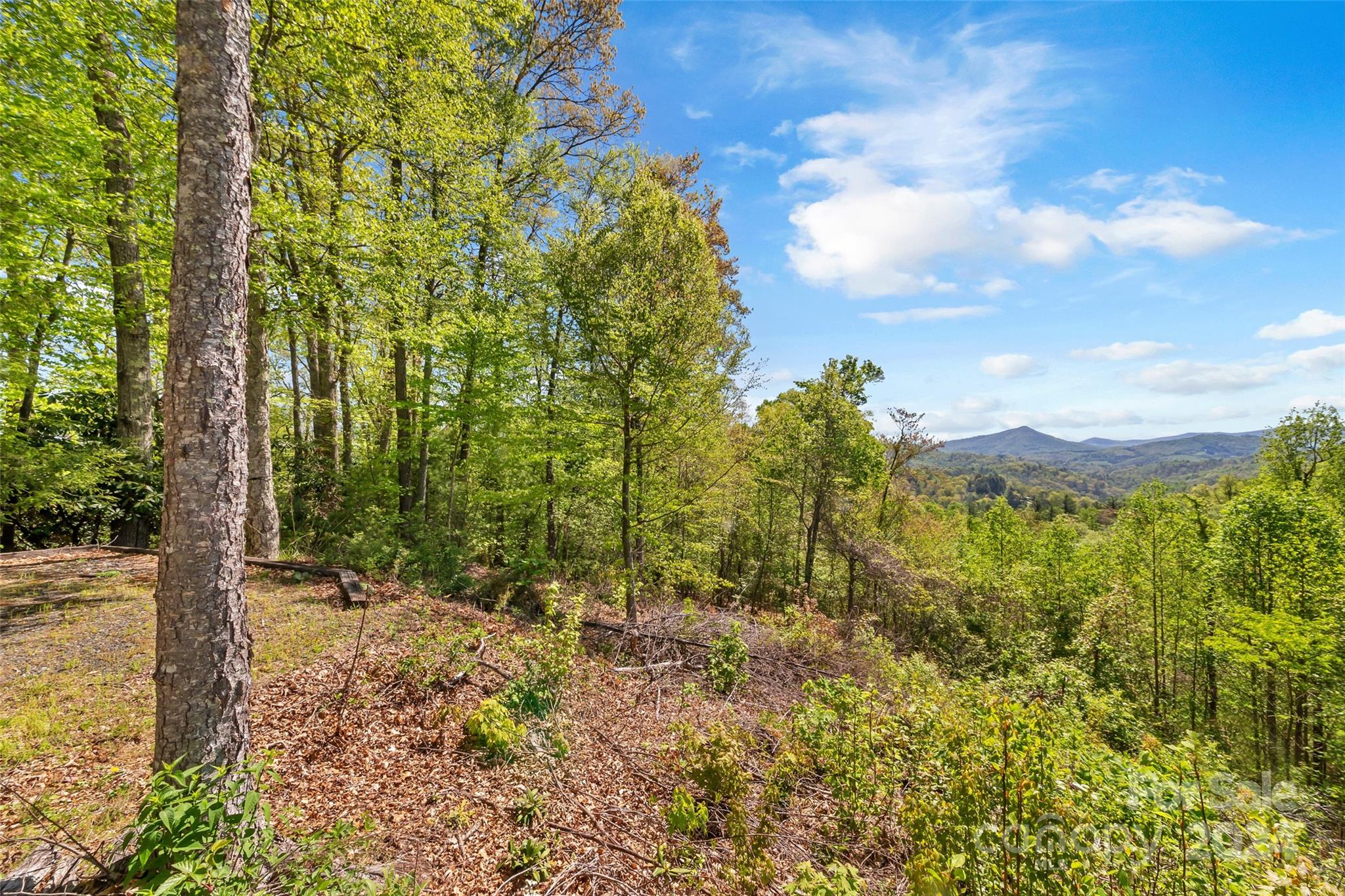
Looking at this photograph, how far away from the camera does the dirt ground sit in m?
3.44

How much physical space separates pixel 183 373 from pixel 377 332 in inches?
306

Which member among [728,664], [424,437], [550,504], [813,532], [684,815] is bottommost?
[728,664]

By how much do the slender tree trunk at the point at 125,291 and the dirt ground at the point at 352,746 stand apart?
2318 mm

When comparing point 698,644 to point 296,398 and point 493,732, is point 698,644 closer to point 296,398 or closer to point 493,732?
point 493,732

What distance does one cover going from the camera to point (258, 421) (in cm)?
781

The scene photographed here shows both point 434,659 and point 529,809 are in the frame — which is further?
point 434,659

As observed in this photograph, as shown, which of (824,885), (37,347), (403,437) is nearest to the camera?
(824,885)

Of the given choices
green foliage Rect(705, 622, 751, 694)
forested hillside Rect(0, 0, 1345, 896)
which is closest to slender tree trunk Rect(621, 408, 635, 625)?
forested hillside Rect(0, 0, 1345, 896)

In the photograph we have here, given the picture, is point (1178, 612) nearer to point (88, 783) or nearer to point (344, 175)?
point (88, 783)

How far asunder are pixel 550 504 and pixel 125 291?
337 inches

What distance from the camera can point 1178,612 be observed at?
1805 cm

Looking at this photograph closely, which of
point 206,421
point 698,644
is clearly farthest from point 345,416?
point 206,421

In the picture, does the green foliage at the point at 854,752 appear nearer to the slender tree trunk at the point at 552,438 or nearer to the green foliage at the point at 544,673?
the green foliage at the point at 544,673

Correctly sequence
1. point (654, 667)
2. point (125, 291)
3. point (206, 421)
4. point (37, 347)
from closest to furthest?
point (206, 421) < point (125, 291) < point (654, 667) < point (37, 347)
